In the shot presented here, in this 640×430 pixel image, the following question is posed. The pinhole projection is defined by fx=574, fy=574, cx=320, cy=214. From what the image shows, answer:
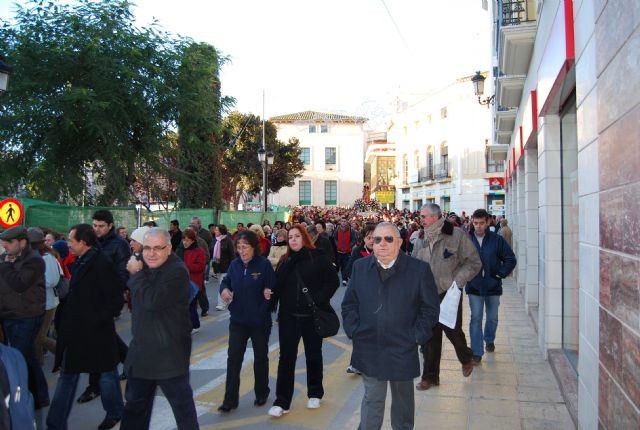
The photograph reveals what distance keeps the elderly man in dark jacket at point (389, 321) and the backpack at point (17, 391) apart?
2.07m

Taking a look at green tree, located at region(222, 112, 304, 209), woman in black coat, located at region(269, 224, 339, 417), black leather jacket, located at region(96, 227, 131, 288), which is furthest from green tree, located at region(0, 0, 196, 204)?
green tree, located at region(222, 112, 304, 209)

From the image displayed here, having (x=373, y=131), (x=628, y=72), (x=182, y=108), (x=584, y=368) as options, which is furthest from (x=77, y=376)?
(x=373, y=131)

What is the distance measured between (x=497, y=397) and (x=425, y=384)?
0.72m

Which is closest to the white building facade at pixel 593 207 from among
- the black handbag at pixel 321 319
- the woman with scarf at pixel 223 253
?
the black handbag at pixel 321 319

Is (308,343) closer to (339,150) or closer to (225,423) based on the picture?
(225,423)

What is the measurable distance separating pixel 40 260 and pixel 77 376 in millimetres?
1322

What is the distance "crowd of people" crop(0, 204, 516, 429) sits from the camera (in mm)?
3848

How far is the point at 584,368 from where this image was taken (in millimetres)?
4176

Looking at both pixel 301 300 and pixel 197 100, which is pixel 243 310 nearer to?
pixel 301 300

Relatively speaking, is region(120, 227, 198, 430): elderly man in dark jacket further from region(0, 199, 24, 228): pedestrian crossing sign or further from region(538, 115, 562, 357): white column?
region(0, 199, 24, 228): pedestrian crossing sign

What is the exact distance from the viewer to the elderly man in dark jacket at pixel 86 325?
4.43 m

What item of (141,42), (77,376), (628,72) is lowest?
(77,376)

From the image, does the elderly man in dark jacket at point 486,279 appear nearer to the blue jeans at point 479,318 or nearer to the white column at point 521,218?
the blue jeans at point 479,318

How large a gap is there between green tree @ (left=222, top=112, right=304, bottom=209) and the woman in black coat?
102 ft
